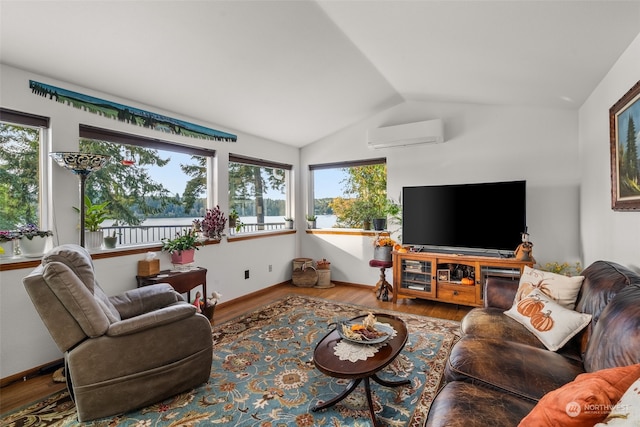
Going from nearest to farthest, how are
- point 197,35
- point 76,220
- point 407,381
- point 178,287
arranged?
point 407,381, point 197,35, point 76,220, point 178,287

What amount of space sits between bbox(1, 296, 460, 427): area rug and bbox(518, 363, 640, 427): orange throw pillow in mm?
994

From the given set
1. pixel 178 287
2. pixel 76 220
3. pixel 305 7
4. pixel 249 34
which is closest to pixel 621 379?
pixel 305 7

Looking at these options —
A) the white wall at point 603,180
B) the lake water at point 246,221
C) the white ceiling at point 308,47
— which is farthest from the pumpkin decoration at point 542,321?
the lake water at point 246,221

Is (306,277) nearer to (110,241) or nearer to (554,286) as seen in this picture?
(110,241)

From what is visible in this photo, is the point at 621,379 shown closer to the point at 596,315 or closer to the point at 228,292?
the point at 596,315

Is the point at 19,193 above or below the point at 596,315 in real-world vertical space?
above

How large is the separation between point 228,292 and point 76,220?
1.86 metres

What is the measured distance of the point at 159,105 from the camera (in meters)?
3.12

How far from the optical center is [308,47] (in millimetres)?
2658

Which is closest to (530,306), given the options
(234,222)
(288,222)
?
(234,222)

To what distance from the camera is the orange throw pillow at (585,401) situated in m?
0.84

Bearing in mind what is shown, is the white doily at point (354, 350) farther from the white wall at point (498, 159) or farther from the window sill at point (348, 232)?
the window sill at point (348, 232)

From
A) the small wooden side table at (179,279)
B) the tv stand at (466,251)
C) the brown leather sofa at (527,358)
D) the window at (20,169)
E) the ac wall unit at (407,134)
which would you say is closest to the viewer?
the brown leather sofa at (527,358)

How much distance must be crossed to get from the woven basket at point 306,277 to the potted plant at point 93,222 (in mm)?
2682
